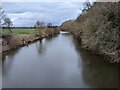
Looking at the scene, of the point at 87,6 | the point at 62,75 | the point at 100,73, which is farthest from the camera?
the point at 87,6

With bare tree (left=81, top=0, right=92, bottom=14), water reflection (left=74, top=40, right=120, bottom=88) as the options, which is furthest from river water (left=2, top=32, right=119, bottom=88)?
bare tree (left=81, top=0, right=92, bottom=14)

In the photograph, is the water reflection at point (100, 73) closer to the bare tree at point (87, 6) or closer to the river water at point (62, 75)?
the river water at point (62, 75)

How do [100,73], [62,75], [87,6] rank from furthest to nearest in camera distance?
[87,6] < [100,73] < [62,75]

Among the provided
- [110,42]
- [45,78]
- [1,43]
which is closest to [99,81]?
[45,78]

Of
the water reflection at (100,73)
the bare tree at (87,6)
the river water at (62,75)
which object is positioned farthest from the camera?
the bare tree at (87,6)

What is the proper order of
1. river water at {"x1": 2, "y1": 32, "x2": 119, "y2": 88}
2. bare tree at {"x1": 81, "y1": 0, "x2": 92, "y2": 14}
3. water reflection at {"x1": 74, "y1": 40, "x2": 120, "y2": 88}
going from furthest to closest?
bare tree at {"x1": 81, "y1": 0, "x2": 92, "y2": 14}
water reflection at {"x1": 74, "y1": 40, "x2": 120, "y2": 88}
river water at {"x1": 2, "y1": 32, "x2": 119, "y2": 88}

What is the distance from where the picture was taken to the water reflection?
15.0m

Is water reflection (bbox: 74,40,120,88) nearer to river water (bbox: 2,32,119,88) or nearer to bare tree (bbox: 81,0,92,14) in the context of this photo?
river water (bbox: 2,32,119,88)

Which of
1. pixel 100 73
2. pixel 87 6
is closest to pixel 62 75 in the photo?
pixel 100 73

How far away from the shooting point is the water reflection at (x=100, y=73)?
49.1 ft

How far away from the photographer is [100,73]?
57.2 ft

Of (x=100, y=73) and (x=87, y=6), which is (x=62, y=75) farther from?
(x=87, y=6)

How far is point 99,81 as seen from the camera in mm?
15484

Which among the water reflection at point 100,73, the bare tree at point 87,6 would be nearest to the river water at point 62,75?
the water reflection at point 100,73
